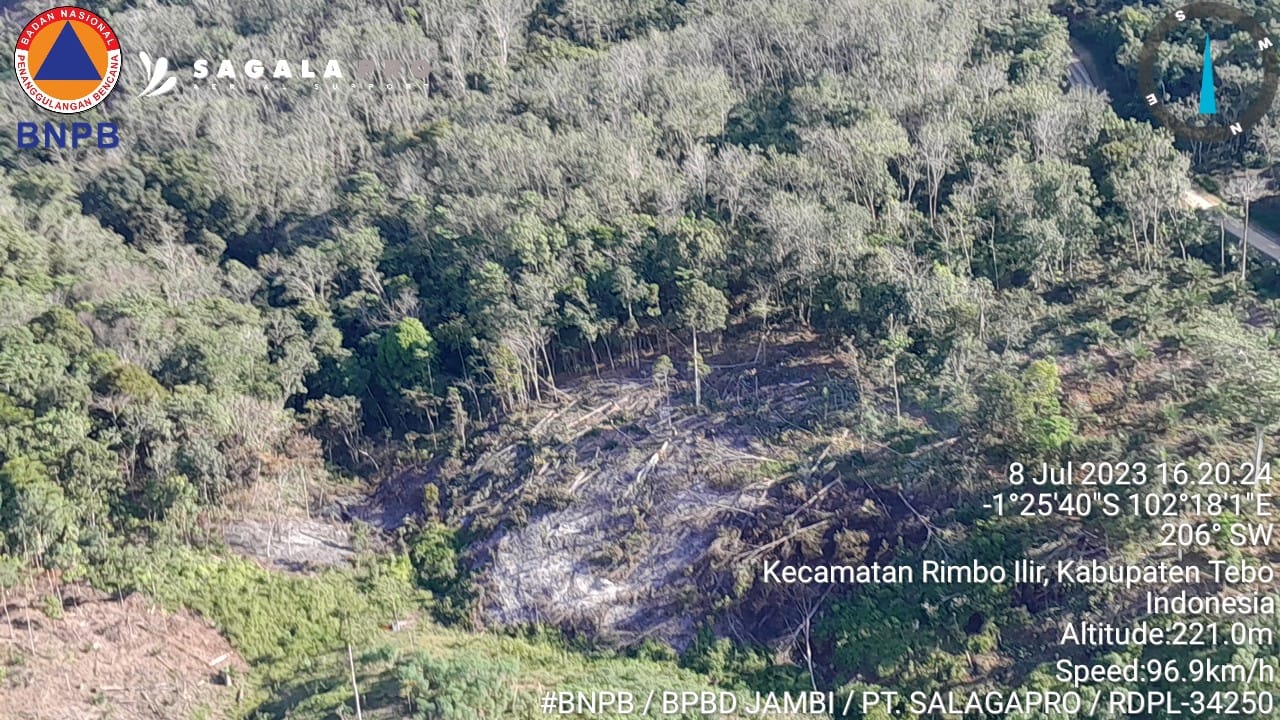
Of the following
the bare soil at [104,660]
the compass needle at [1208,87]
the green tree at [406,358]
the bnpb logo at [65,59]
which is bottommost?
the bare soil at [104,660]

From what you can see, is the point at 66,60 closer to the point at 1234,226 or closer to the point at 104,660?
the point at 104,660

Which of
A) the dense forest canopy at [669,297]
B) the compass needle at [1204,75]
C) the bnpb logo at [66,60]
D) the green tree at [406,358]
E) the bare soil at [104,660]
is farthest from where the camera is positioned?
the bnpb logo at [66,60]

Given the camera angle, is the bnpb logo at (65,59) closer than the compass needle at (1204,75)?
No

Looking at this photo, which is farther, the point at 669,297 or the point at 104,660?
the point at 669,297

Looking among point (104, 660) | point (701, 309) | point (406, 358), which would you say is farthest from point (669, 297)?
point (104, 660)

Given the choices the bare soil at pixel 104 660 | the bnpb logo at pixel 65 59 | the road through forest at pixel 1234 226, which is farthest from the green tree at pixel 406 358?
the road through forest at pixel 1234 226

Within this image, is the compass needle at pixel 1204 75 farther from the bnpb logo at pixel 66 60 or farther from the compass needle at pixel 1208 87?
the bnpb logo at pixel 66 60

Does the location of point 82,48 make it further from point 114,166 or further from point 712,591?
point 712,591
